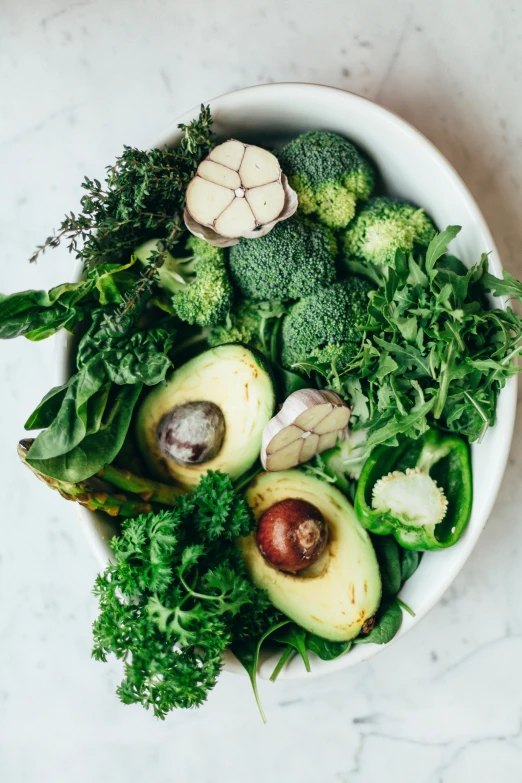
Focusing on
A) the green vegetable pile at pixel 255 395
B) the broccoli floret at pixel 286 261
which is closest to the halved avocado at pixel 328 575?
the green vegetable pile at pixel 255 395

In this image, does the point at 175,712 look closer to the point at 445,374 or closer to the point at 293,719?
the point at 293,719

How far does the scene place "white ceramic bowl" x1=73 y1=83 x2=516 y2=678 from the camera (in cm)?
108

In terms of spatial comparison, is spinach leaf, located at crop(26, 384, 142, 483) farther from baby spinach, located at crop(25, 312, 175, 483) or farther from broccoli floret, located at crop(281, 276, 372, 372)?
broccoli floret, located at crop(281, 276, 372, 372)

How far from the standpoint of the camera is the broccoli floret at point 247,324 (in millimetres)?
1206

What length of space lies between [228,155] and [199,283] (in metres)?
0.22

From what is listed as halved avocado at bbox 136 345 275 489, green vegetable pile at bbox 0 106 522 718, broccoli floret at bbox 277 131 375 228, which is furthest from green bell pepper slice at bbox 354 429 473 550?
broccoli floret at bbox 277 131 375 228

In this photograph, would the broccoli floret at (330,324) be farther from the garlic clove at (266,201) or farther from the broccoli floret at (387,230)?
the garlic clove at (266,201)

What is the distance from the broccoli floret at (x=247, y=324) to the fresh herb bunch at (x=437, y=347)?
13 cm


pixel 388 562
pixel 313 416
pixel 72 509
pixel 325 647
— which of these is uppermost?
pixel 313 416

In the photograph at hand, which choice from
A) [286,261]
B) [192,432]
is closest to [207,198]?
[286,261]

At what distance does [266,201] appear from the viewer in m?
1.11

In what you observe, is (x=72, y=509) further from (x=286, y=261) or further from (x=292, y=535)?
(x=286, y=261)

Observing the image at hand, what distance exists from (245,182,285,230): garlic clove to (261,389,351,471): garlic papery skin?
31 cm

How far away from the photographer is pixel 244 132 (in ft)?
3.88
